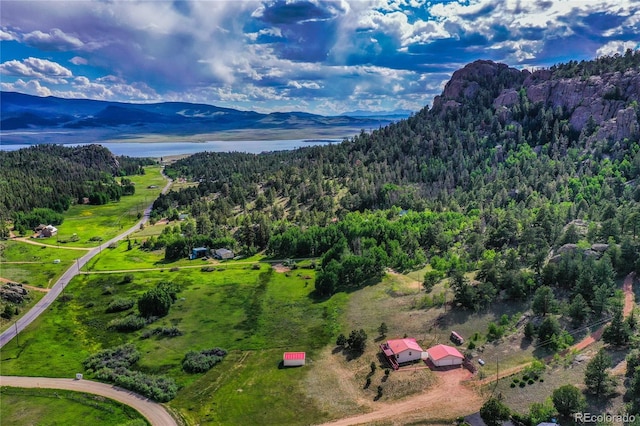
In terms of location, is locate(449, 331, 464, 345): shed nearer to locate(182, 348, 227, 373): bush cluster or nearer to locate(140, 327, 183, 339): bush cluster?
locate(182, 348, 227, 373): bush cluster

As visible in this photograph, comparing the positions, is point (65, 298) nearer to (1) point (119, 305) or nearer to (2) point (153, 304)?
(1) point (119, 305)

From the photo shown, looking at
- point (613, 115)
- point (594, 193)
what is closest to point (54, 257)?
point (594, 193)

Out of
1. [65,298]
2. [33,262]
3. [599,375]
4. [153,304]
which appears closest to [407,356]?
[599,375]

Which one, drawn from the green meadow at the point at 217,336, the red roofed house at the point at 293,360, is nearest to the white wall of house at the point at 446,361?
the green meadow at the point at 217,336

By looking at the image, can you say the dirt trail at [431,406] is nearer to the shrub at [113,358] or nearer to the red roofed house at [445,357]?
the red roofed house at [445,357]

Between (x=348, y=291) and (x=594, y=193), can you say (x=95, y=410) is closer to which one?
(x=348, y=291)

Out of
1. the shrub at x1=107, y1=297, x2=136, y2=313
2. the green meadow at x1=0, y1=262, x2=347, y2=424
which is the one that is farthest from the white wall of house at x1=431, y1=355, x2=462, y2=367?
the shrub at x1=107, y1=297, x2=136, y2=313
